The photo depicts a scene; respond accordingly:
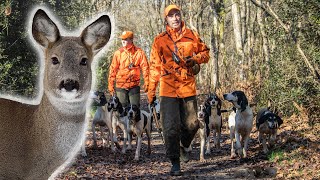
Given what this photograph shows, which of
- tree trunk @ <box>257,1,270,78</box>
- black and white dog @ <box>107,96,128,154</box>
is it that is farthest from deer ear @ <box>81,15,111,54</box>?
tree trunk @ <box>257,1,270,78</box>

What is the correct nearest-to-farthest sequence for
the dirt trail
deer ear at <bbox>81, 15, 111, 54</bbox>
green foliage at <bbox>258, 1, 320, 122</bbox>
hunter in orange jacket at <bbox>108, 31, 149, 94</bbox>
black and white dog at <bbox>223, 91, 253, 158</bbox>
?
deer ear at <bbox>81, 15, 111, 54</bbox> < the dirt trail < green foliage at <bbox>258, 1, 320, 122</bbox> < black and white dog at <bbox>223, 91, 253, 158</bbox> < hunter in orange jacket at <bbox>108, 31, 149, 94</bbox>

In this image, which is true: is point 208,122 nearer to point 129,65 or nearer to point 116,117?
point 116,117

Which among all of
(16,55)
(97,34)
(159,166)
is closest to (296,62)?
(159,166)

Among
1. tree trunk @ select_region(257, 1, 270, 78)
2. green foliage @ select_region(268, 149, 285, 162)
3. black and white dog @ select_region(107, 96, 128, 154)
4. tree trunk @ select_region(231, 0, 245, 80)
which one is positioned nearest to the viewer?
green foliage @ select_region(268, 149, 285, 162)

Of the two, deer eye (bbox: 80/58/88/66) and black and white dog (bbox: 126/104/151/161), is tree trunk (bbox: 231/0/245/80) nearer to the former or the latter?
black and white dog (bbox: 126/104/151/161)

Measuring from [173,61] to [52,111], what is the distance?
5089 millimetres

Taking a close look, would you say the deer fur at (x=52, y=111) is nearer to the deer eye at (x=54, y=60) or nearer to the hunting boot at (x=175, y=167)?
the deer eye at (x=54, y=60)

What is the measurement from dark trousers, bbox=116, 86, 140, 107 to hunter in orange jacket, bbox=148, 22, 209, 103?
3.52 metres

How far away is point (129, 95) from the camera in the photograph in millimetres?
12633

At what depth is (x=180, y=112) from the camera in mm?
9180

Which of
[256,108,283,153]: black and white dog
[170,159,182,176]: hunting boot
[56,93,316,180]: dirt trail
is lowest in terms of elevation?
[56,93,316,180]: dirt trail

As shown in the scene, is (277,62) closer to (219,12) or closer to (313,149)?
(313,149)

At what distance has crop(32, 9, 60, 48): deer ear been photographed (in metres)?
3.53

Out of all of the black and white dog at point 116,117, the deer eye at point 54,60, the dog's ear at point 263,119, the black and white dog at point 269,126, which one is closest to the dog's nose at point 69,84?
the deer eye at point 54,60
